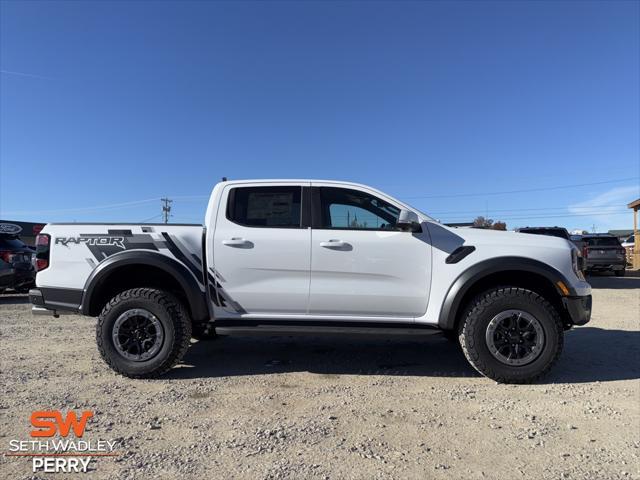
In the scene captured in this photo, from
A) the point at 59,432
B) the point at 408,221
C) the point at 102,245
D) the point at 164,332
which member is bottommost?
the point at 59,432

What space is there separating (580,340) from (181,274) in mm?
5333

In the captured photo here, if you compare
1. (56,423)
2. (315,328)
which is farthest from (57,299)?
(315,328)

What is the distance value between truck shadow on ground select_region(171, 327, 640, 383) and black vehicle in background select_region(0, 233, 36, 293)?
6625 millimetres

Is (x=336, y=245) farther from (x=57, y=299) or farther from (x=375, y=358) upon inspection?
(x=57, y=299)

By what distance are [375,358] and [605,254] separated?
50.7ft

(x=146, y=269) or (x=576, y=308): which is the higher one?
(x=146, y=269)

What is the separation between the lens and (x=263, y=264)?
4.50 metres

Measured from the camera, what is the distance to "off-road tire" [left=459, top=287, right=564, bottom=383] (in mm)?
4266

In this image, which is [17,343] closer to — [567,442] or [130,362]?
[130,362]

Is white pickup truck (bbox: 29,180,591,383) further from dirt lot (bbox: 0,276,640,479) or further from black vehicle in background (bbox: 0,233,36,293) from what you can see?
black vehicle in background (bbox: 0,233,36,293)

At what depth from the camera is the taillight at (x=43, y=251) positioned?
4637mm

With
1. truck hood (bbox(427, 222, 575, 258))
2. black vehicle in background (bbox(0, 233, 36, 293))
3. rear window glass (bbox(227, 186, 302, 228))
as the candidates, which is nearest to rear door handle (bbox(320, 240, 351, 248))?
rear window glass (bbox(227, 186, 302, 228))

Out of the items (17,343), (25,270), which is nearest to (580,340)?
(17,343)

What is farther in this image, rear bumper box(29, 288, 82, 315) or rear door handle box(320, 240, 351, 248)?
rear bumper box(29, 288, 82, 315)
